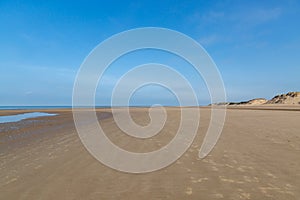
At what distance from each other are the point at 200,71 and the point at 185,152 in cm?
304

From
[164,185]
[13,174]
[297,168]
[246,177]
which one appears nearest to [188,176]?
[164,185]

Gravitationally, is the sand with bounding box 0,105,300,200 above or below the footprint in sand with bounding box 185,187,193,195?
above

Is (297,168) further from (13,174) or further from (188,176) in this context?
(13,174)

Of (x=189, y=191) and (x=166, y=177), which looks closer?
(x=189, y=191)

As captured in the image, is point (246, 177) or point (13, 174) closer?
point (246, 177)

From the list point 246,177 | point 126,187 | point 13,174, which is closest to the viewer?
point 126,187

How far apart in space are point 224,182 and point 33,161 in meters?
5.14

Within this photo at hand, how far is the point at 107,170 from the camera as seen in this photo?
192 inches

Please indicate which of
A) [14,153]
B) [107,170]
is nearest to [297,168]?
[107,170]

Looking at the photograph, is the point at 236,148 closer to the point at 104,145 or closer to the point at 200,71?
the point at 200,71

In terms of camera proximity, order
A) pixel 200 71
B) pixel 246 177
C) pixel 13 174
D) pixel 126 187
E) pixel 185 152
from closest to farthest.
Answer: pixel 126 187 → pixel 246 177 → pixel 13 174 → pixel 185 152 → pixel 200 71

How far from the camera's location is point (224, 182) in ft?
13.1

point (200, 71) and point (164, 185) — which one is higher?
point (200, 71)

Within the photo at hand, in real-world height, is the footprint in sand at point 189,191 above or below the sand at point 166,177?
below
